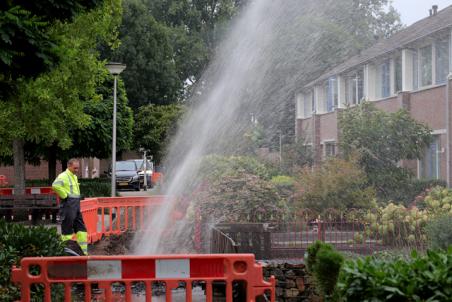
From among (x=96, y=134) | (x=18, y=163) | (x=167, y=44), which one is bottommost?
(x=18, y=163)

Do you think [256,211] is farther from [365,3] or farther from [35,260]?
[365,3]

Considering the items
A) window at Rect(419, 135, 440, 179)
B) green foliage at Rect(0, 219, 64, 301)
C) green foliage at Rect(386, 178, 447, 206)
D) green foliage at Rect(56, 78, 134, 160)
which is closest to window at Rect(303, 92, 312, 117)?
green foliage at Rect(56, 78, 134, 160)

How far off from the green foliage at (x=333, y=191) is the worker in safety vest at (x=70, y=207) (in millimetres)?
5234

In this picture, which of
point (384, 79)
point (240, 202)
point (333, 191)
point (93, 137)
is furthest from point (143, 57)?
point (240, 202)

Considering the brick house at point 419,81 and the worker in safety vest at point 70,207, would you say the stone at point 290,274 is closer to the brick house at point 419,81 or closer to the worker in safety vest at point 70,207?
the worker in safety vest at point 70,207

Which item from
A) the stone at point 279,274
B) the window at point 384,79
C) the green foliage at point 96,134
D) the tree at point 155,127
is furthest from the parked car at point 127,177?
the stone at point 279,274

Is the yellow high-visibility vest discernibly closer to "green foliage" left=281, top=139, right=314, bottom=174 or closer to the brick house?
the brick house

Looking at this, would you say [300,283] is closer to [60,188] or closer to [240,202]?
[60,188]

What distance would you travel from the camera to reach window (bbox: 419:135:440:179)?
1030 inches

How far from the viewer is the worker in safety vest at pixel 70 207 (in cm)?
1306

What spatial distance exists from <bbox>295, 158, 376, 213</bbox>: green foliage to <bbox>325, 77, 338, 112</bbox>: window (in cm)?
1979

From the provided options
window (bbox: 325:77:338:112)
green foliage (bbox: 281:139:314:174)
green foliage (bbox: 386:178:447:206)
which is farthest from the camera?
window (bbox: 325:77:338:112)

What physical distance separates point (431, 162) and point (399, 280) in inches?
904

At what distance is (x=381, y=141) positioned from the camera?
2220cm
